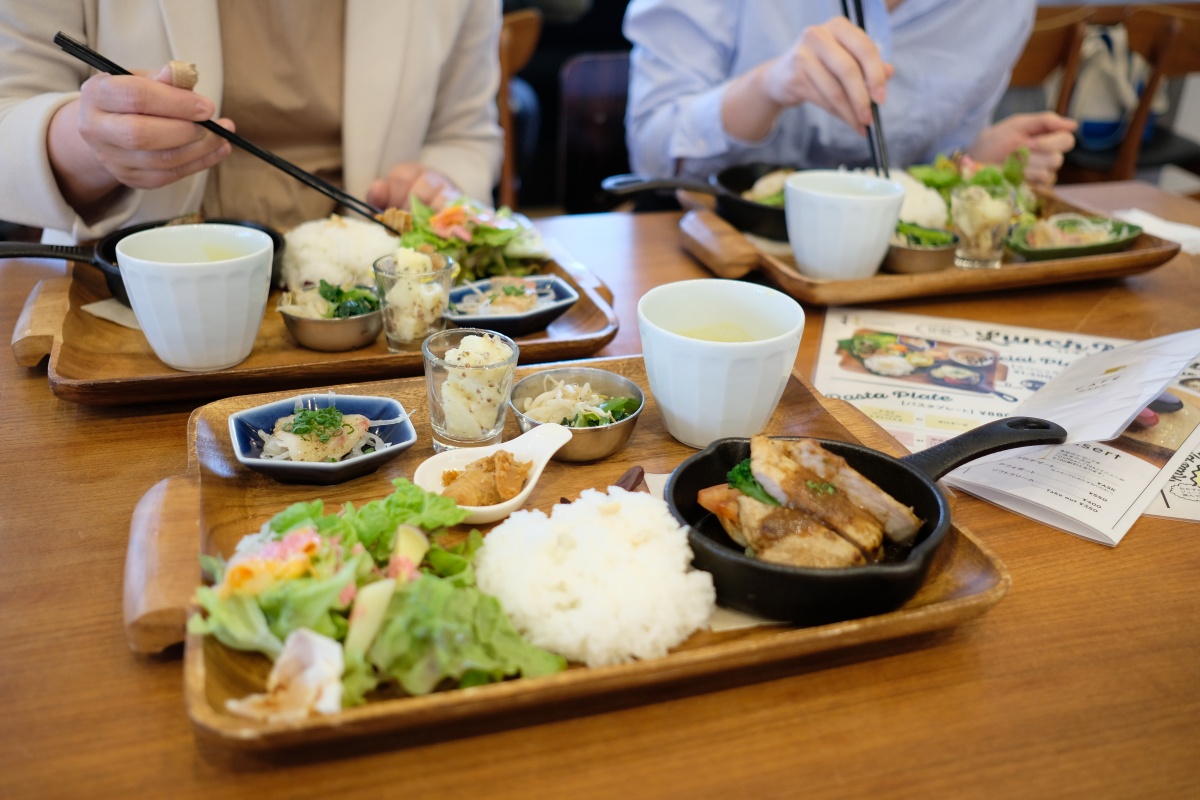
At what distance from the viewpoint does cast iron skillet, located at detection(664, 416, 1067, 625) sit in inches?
33.0

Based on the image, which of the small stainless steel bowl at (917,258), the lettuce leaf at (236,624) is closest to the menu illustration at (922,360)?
the small stainless steel bowl at (917,258)

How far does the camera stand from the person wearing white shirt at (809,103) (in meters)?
2.38

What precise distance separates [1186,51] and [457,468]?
4274 millimetres

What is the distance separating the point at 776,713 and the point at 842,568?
150mm

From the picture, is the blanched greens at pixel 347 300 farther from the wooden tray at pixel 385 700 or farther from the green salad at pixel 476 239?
the wooden tray at pixel 385 700

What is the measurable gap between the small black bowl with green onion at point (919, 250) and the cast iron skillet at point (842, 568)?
2.50ft

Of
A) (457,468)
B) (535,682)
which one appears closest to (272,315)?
(457,468)

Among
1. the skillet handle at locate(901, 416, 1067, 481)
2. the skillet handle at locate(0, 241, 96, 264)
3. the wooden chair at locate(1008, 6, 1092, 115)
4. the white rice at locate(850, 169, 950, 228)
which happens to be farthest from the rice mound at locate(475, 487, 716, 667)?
the wooden chair at locate(1008, 6, 1092, 115)

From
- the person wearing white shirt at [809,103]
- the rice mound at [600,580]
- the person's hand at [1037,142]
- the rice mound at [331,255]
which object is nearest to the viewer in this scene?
the rice mound at [600,580]

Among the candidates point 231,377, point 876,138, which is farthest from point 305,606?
point 876,138

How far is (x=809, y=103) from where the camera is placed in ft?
7.73

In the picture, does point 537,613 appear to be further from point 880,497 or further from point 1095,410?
point 1095,410

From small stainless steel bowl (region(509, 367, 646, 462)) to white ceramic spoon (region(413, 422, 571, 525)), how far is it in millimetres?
→ 30

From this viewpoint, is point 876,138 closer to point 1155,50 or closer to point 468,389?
point 468,389
